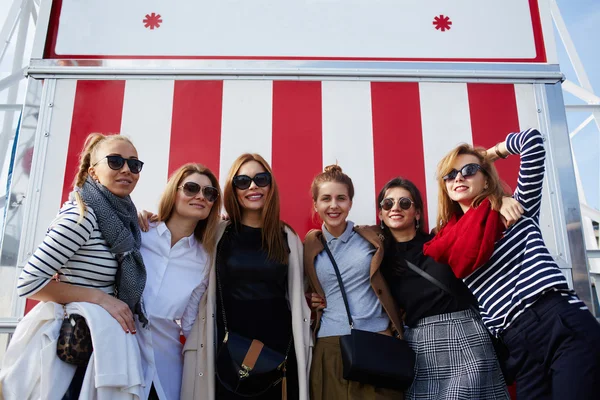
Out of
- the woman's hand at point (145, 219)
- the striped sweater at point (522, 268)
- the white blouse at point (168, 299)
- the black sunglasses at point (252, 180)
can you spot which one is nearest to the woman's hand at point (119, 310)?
the white blouse at point (168, 299)

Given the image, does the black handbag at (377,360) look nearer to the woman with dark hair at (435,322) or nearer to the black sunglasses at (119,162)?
the woman with dark hair at (435,322)

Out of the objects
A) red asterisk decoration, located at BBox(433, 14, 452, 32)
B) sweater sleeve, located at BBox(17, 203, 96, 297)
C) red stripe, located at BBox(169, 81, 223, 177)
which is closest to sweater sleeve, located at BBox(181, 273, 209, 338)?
sweater sleeve, located at BBox(17, 203, 96, 297)

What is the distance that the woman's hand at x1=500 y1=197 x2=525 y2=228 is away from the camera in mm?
1665

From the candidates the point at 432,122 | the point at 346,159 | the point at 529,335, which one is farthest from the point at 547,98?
the point at 529,335

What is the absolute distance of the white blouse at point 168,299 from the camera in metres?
1.72

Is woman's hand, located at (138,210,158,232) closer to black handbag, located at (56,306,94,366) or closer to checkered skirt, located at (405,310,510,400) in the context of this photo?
black handbag, located at (56,306,94,366)

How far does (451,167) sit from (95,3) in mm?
2202

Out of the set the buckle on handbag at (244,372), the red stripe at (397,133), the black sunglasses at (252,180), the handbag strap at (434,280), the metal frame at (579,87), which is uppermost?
the metal frame at (579,87)

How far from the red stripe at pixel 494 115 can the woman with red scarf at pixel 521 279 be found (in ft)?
1.57

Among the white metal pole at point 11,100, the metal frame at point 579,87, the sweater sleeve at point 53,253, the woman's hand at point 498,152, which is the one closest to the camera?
the sweater sleeve at point 53,253

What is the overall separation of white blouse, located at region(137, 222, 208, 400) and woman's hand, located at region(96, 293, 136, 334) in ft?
0.40

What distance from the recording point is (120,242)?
161 centimetres

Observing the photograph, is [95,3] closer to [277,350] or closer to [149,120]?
[149,120]

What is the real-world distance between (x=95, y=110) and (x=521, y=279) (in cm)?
223
